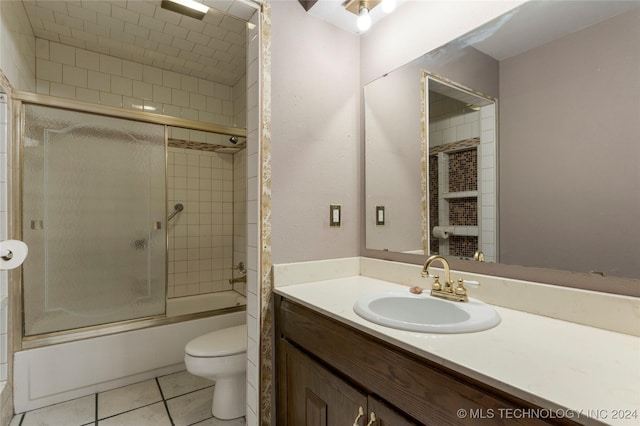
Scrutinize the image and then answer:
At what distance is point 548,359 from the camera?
0.67 m

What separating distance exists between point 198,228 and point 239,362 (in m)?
1.70

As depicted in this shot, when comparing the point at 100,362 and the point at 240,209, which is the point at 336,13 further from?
the point at 100,362

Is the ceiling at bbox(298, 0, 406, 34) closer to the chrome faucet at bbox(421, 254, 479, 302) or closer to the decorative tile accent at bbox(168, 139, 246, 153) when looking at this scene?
the chrome faucet at bbox(421, 254, 479, 302)

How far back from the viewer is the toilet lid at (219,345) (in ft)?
5.40

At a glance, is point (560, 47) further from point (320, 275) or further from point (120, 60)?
point (120, 60)

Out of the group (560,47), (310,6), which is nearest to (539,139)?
(560,47)

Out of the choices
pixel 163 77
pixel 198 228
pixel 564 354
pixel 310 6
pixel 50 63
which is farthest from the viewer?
pixel 198 228

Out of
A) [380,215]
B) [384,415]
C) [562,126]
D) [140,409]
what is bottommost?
[140,409]

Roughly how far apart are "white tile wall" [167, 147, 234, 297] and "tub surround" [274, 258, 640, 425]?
1991 millimetres

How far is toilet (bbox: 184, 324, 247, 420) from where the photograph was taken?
1626 millimetres

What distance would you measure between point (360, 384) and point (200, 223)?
255cm

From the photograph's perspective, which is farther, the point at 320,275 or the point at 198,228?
the point at 198,228

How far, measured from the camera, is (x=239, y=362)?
1.67 m

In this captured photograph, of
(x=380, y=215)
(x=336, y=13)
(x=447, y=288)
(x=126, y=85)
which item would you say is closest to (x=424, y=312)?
(x=447, y=288)
